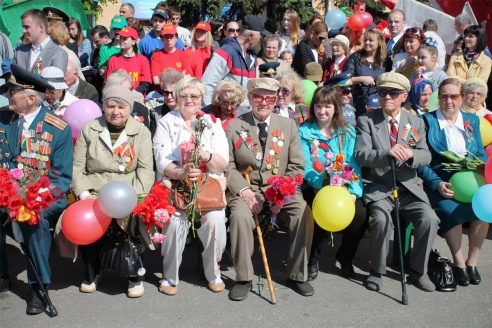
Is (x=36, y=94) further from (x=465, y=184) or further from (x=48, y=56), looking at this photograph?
(x=465, y=184)

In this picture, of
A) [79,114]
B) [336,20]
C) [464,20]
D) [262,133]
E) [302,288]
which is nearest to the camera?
[302,288]

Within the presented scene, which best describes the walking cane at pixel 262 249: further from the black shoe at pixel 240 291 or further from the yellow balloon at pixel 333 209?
the yellow balloon at pixel 333 209

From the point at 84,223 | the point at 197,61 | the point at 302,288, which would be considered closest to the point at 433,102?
the point at 302,288

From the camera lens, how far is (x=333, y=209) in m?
5.05

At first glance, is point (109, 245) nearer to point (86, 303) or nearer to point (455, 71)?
point (86, 303)

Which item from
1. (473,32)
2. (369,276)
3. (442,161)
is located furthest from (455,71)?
(369,276)

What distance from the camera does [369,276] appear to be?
5457 mm

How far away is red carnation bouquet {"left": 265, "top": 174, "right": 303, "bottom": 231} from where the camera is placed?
16.6 feet

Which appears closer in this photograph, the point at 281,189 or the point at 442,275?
the point at 281,189

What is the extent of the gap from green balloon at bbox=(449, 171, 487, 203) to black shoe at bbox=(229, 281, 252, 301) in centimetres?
209

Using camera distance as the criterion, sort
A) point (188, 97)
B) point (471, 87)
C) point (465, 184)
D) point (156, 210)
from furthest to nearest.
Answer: point (471, 87), point (465, 184), point (188, 97), point (156, 210)

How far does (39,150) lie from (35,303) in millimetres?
1228

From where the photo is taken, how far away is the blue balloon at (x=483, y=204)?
5.11 meters

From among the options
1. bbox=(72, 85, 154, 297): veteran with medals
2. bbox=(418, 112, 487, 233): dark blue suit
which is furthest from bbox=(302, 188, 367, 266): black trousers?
bbox=(72, 85, 154, 297): veteran with medals
